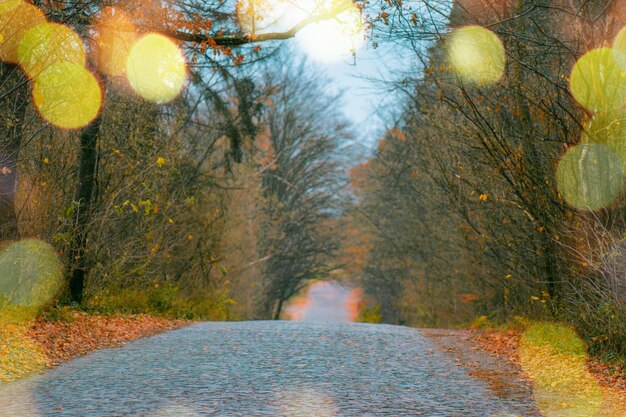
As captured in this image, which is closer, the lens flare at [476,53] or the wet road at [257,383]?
the wet road at [257,383]

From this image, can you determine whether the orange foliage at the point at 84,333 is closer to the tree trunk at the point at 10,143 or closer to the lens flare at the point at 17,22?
the tree trunk at the point at 10,143

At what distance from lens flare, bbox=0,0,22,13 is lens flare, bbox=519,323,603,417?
7.69 meters

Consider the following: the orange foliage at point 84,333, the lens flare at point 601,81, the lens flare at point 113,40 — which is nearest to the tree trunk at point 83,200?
the orange foliage at point 84,333

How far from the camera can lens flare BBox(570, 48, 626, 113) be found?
10.3 meters

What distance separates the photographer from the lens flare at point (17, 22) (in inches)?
360

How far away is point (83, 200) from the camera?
13.7 m

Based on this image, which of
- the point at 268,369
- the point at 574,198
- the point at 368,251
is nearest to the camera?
the point at 268,369

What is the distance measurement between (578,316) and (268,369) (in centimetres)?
472

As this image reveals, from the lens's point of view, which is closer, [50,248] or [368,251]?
[50,248]

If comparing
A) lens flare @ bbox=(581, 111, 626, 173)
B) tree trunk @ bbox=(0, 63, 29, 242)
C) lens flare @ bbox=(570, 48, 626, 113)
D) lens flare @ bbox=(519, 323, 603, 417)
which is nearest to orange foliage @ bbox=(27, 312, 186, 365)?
tree trunk @ bbox=(0, 63, 29, 242)

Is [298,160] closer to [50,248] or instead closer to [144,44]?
[144,44]

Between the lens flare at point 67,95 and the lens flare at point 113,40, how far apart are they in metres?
0.45

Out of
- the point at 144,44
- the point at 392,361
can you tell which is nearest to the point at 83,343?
the point at 392,361

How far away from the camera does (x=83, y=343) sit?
36.6 ft
